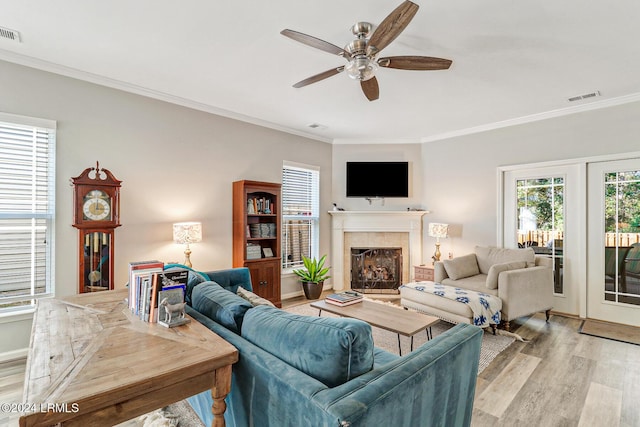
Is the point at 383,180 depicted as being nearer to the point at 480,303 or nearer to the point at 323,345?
the point at 480,303

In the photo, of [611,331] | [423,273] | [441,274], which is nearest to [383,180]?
[423,273]

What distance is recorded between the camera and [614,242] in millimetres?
3648

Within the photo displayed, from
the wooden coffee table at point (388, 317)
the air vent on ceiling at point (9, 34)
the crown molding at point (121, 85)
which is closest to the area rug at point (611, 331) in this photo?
→ the wooden coffee table at point (388, 317)

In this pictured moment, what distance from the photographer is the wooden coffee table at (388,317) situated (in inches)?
95.5

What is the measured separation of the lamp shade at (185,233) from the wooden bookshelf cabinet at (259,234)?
2.21 ft

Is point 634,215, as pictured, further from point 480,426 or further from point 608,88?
point 480,426

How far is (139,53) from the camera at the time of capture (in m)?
2.61

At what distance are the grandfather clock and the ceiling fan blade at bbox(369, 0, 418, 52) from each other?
9.11 ft

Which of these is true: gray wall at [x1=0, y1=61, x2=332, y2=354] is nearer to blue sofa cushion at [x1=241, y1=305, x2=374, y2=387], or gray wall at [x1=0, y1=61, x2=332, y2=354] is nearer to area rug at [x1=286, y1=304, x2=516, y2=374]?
area rug at [x1=286, y1=304, x2=516, y2=374]

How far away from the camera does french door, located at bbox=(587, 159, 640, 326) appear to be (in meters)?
3.53

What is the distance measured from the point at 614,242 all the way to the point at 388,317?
125 inches

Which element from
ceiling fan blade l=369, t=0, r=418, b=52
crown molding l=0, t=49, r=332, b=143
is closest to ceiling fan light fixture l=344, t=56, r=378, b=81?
ceiling fan blade l=369, t=0, r=418, b=52

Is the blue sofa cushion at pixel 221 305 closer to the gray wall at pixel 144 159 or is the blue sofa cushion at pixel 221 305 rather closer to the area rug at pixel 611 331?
the gray wall at pixel 144 159

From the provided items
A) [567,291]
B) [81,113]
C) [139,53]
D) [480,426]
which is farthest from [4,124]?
[567,291]
